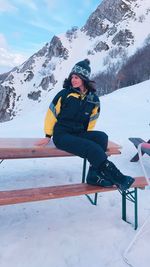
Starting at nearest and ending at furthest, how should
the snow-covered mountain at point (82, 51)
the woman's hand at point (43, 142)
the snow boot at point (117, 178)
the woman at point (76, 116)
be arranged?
1. the snow boot at point (117, 178)
2. the woman at point (76, 116)
3. the woman's hand at point (43, 142)
4. the snow-covered mountain at point (82, 51)

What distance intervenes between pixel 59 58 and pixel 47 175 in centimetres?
6901

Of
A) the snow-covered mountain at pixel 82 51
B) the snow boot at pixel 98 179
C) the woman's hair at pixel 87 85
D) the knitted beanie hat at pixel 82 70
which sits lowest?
the snow boot at pixel 98 179

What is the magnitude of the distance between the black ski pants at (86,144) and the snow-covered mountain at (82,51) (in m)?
52.2

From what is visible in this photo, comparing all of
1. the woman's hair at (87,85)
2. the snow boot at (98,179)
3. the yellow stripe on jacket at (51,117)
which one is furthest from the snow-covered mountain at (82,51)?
the snow boot at (98,179)

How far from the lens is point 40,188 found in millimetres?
3355

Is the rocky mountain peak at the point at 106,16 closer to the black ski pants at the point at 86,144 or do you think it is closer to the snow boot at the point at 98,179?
the black ski pants at the point at 86,144

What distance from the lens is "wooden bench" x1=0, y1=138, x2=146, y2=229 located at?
10.1ft

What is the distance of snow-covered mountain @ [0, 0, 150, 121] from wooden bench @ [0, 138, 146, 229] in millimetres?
52405

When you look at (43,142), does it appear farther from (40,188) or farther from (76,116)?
(40,188)

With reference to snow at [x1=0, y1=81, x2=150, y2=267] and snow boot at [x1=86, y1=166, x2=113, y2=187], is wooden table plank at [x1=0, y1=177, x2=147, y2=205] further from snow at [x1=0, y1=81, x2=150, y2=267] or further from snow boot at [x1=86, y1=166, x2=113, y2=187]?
snow at [x1=0, y1=81, x2=150, y2=267]

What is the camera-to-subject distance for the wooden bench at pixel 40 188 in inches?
121

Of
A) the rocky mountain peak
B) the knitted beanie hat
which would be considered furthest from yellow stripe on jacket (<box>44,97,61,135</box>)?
the rocky mountain peak

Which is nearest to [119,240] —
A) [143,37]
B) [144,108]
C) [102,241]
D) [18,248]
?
[102,241]

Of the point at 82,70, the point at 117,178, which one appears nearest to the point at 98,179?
the point at 117,178
